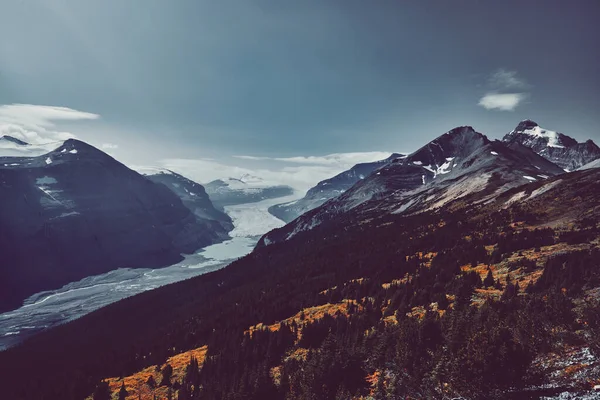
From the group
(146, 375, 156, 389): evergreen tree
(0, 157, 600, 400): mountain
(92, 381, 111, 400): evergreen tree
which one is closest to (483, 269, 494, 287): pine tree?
(0, 157, 600, 400): mountain

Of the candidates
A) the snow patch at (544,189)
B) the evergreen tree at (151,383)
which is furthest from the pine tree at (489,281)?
the snow patch at (544,189)

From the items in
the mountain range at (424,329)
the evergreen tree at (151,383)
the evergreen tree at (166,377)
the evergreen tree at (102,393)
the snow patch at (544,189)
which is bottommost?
the evergreen tree at (102,393)

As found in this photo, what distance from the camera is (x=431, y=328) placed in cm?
2927

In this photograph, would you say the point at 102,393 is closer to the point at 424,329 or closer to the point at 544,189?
the point at 424,329

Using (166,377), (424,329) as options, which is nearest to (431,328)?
(424,329)

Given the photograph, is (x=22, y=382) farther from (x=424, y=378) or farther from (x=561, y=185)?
(x=561, y=185)

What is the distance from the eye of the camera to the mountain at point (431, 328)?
22125 mm

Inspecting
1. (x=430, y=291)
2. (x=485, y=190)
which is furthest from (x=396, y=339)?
(x=485, y=190)

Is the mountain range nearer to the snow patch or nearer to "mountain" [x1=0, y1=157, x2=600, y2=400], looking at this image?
"mountain" [x1=0, y1=157, x2=600, y2=400]

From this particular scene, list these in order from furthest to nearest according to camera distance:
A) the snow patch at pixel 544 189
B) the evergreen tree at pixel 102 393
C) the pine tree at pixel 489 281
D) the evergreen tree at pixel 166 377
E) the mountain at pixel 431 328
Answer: the snow patch at pixel 544 189
the evergreen tree at pixel 102 393
the evergreen tree at pixel 166 377
the pine tree at pixel 489 281
the mountain at pixel 431 328

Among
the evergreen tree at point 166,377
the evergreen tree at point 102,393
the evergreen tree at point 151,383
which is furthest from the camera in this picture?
the evergreen tree at point 102,393

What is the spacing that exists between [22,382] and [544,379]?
12255 centimetres

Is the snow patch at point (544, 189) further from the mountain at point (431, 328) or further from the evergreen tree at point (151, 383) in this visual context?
the evergreen tree at point (151, 383)

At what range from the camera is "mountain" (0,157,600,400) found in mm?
22125
